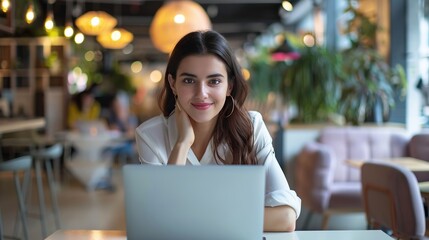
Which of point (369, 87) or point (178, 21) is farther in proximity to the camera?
point (369, 87)

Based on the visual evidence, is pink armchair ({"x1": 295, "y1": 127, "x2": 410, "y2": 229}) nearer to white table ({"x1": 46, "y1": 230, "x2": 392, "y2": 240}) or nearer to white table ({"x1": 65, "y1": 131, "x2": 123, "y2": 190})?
white table ({"x1": 65, "y1": 131, "x2": 123, "y2": 190})

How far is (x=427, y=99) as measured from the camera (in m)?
5.81

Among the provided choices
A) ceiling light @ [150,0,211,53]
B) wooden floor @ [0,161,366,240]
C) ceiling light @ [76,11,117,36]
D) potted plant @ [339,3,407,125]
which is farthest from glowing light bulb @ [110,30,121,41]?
potted plant @ [339,3,407,125]

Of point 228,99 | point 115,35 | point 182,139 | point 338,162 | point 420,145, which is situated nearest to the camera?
point 182,139

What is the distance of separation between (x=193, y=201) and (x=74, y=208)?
18.5 feet

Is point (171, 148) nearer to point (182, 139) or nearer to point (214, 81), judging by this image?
point (182, 139)

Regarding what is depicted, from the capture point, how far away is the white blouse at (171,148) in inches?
73.0

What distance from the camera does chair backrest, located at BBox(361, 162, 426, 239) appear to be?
3178 mm

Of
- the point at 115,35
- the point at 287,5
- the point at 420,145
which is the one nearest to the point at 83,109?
the point at 115,35

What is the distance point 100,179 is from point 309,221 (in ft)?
12.7

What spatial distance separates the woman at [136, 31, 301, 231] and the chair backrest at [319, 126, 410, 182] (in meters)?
3.83

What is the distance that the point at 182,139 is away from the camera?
1.83m

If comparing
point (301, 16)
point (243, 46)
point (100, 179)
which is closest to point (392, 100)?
point (100, 179)

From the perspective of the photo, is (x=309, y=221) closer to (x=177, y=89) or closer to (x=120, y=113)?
(x=177, y=89)
